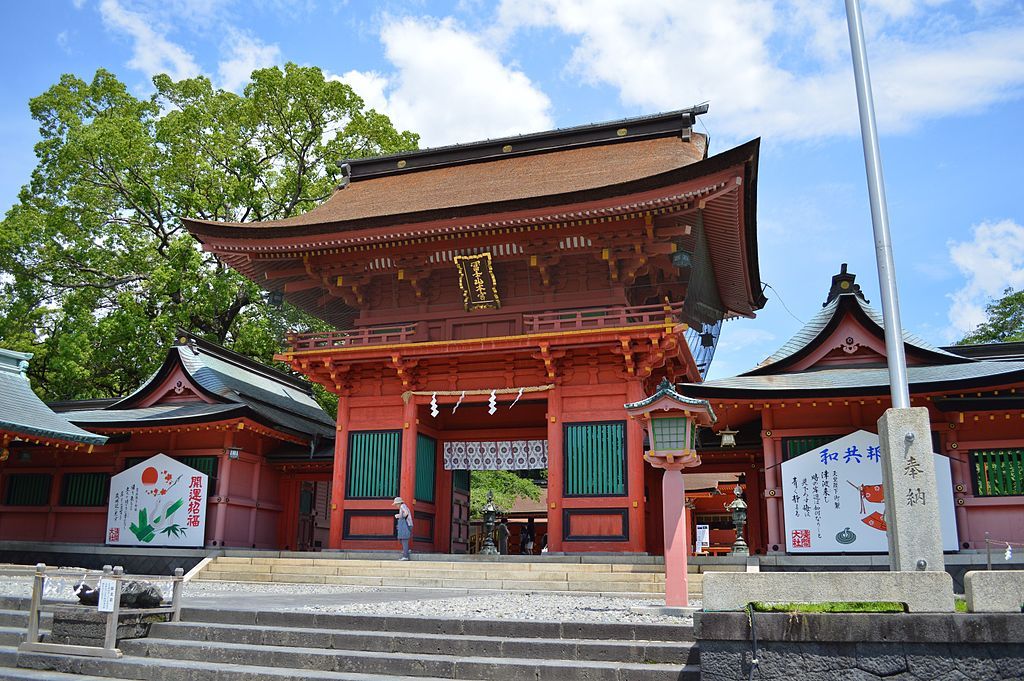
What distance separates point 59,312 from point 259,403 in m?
14.0

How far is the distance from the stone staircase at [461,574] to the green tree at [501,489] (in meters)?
12.9

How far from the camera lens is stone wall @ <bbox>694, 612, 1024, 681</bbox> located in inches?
233

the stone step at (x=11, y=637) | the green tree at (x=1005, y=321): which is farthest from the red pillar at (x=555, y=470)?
the green tree at (x=1005, y=321)

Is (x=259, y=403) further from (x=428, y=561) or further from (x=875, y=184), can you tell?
(x=875, y=184)

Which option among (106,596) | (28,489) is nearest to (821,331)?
(106,596)

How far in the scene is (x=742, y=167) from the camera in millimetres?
15438

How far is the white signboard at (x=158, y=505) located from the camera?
18.7 meters

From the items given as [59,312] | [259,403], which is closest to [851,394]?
[259,403]

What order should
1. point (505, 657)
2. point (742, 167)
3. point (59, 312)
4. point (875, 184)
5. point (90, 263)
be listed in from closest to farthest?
point (505, 657) → point (875, 184) → point (742, 167) → point (90, 263) → point (59, 312)

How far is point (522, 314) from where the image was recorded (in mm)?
18750

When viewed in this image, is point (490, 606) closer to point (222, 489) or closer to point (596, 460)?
point (596, 460)

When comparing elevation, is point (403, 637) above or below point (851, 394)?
below

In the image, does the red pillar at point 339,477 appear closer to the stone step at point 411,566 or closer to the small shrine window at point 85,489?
the stone step at point 411,566

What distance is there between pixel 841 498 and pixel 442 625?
354 inches
